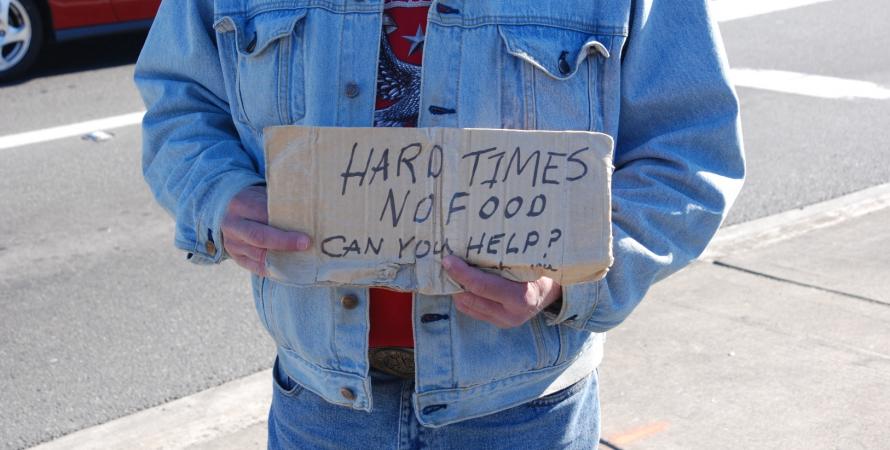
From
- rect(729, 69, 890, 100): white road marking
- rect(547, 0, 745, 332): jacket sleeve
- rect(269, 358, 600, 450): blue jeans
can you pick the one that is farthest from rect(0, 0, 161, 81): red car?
rect(547, 0, 745, 332): jacket sleeve

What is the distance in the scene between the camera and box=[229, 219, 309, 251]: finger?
159 centimetres

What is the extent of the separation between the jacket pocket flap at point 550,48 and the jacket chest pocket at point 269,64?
0.31 m

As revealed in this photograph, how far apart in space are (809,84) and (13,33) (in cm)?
605

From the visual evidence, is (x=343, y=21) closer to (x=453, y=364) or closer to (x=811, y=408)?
(x=453, y=364)

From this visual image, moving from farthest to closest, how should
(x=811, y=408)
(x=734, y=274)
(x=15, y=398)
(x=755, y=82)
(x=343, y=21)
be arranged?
(x=755, y=82)
(x=734, y=274)
(x=15, y=398)
(x=811, y=408)
(x=343, y=21)

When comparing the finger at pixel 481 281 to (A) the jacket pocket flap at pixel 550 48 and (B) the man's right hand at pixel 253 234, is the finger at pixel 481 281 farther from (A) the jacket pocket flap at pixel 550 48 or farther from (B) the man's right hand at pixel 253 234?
(A) the jacket pocket flap at pixel 550 48

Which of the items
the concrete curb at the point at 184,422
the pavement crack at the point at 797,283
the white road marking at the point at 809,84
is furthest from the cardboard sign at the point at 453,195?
the white road marking at the point at 809,84

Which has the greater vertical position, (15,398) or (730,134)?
(730,134)

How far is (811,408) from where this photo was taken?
371 centimetres

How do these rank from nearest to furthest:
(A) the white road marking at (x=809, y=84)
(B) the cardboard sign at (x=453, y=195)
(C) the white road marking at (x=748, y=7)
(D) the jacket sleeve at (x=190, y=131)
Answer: (B) the cardboard sign at (x=453, y=195) → (D) the jacket sleeve at (x=190, y=131) → (A) the white road marking at (x=809, y=84) → (C) the white road marking at (x=748, y=7)

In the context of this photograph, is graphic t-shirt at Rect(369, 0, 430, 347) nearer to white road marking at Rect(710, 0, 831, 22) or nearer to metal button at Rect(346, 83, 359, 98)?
metal button at Rect(346, 83, 359, 98)

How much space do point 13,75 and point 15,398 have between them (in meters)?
5.87

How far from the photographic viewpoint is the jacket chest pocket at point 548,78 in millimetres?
1682

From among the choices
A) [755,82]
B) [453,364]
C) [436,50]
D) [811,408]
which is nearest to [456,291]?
[453,364]
